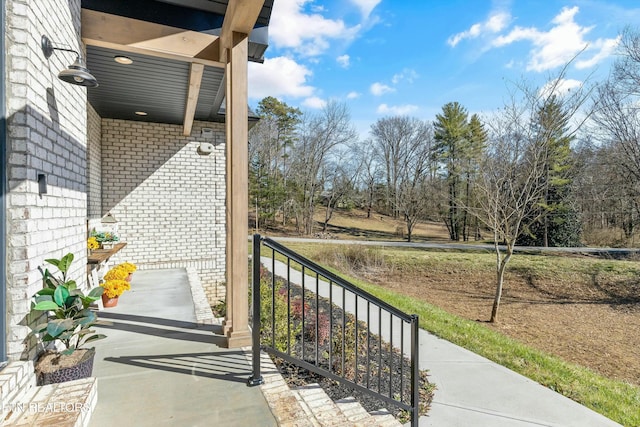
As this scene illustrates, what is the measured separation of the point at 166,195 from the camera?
247 inches

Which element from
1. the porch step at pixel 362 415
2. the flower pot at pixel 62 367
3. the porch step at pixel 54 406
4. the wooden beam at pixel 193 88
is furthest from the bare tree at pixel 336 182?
the porch step at pixel 54 406

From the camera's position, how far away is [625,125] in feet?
30.2

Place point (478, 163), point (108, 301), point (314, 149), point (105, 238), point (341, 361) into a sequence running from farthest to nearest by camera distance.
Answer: point (314, 149) < point (478, 163) < point (105, 238) < point (108, 301) < point (341, 361)

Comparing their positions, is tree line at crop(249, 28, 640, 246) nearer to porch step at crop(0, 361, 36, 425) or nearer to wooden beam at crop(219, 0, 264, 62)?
wooden beam at crop(219, 0, 264, 62)

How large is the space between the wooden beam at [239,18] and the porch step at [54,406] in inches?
107

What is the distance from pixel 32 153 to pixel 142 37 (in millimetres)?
1641

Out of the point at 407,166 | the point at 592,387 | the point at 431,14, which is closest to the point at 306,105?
the point at 407,166

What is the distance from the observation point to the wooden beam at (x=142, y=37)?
291 cm

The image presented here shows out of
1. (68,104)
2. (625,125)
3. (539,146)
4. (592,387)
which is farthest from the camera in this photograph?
(625,125)

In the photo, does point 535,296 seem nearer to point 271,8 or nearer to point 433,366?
point 433,366

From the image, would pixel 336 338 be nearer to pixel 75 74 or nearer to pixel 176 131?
pixel 75 74

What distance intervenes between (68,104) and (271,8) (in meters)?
1.94

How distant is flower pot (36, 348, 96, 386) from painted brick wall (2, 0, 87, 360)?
3.8 inches

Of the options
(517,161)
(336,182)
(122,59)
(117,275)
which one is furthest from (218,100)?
(336,182)
